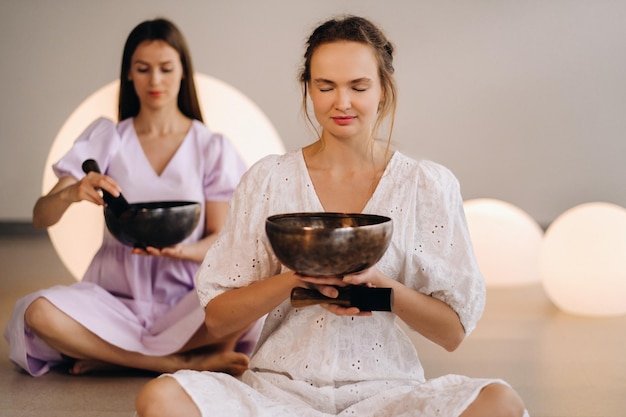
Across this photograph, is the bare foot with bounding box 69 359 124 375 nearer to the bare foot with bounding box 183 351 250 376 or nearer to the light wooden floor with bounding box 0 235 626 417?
the light wooden floor with bounding box 0 235 626 417

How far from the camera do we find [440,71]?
6281 mm

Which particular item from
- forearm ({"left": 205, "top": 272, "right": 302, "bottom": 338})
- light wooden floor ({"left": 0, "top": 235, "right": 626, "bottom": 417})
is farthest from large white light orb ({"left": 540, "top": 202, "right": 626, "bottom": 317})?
forearm ({"left": 205, "top": 272, "right": 302, "bottom": 338})

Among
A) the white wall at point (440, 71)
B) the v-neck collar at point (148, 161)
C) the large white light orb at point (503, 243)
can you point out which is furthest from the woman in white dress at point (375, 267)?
the white wall at point (440, 71)

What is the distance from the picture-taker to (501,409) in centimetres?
186

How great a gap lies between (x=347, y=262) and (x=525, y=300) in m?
2.75

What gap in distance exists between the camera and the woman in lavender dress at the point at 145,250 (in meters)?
2.98

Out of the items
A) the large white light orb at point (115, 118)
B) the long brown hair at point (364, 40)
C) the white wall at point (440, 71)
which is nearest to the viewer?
the long brown hair at point (364, 40)

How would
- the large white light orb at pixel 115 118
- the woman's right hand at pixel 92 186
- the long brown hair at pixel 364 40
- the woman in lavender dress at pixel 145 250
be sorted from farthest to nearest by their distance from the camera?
the large white light orb at pixel 115 118
the woman in lavender dress at pixel 145 250
the woman's right hand at pixel 92 186
the long brown hair at pixel 364 40

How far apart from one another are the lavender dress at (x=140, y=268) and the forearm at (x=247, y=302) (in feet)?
2.90

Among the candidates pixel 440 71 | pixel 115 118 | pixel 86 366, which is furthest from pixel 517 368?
pixel 440 71

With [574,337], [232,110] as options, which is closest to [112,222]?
[232,110]

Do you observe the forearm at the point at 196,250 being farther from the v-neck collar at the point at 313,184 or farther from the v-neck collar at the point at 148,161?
the v-neck collar at the point at 313,184

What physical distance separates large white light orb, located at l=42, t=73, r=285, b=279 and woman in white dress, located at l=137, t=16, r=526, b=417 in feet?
4.30

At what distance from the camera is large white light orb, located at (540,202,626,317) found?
155 inches
